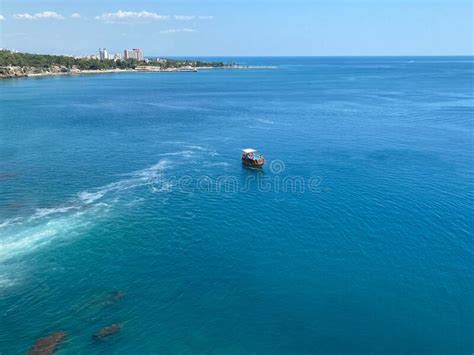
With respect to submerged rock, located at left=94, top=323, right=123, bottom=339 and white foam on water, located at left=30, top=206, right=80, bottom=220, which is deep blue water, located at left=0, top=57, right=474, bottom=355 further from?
submerged rock, located at left=94, top=323, right=123, bottom=339

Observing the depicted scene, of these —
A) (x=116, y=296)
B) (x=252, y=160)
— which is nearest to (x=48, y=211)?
(x=116, y=296)

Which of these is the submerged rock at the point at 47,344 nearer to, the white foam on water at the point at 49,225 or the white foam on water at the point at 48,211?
the white foam on water at the point at 49,225

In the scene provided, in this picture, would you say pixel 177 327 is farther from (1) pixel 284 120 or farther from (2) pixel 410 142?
(1) pixel 284 120

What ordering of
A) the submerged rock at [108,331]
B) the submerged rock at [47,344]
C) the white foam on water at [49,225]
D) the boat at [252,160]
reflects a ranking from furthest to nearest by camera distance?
the boat at [252,160], the white foam on water at [49,225], the submerged rock at [108,331], the submerged rock at [47,344]

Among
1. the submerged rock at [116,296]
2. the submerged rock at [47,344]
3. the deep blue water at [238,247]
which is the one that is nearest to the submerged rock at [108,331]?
the deep blue water at [238,247]

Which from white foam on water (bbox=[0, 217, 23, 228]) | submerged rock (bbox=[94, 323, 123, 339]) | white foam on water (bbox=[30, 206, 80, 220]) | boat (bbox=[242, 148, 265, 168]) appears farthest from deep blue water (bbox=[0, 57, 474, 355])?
boat (bbox=[242, 148, 265, 168])

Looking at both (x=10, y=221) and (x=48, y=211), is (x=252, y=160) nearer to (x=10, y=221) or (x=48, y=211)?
(x=48, y=211)

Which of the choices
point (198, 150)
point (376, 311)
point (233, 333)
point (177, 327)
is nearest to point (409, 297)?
point (376, 311)
